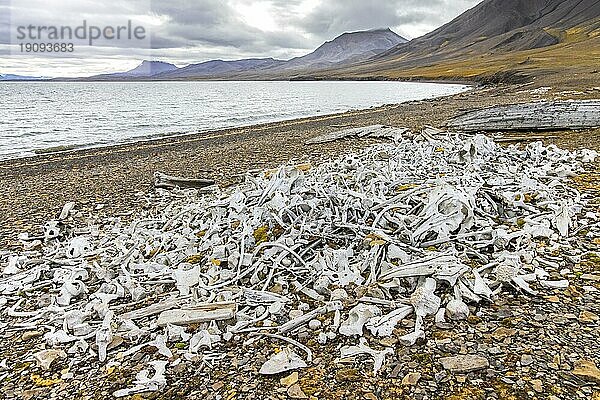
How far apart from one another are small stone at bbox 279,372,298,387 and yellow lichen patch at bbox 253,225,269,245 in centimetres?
175

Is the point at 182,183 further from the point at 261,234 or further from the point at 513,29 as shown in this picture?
the point at 513,29

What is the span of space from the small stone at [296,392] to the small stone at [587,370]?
A: 1433 mm

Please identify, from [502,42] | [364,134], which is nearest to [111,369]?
[364,134]

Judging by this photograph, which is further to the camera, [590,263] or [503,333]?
[590,263]

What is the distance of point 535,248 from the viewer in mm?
3918

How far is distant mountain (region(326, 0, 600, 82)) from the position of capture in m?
96.1

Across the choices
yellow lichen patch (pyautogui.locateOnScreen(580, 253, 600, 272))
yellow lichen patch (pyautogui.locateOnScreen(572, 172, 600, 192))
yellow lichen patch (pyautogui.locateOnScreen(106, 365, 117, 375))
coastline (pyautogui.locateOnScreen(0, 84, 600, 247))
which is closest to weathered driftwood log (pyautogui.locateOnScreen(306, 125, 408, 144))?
coastline (pyautogui.locateOnScreen(0, 84, 600, 247))

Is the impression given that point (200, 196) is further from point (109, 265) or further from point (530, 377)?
point (530, 377)

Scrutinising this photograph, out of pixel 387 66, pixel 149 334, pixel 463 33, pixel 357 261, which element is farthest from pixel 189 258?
pixel 463 33

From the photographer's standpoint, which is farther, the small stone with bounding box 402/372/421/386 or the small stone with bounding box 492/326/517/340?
the small stone with bounding box 492/326/517/340

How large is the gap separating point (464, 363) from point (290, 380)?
99 cm

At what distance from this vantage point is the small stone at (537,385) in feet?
7.55

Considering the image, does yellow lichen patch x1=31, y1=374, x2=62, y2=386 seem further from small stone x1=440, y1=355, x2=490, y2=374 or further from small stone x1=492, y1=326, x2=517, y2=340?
small stone x1=492, y1=326, x2=517, y2=340

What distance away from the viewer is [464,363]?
259 centimetres
